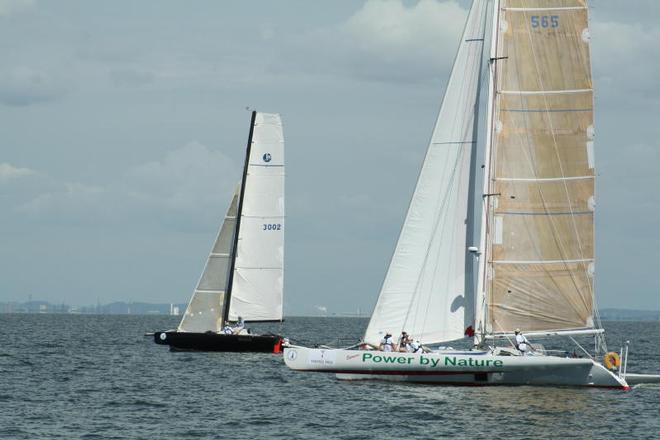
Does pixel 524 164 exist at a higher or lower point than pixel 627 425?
higher

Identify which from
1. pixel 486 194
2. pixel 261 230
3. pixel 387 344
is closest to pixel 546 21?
pixel 486 194

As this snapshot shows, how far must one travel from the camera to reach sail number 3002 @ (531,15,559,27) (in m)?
40.5

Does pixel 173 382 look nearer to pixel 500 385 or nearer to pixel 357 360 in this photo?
pixel 357 360

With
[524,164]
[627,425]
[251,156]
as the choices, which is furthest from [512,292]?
[251,156]

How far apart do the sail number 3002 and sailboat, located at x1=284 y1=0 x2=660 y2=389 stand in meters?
0.04

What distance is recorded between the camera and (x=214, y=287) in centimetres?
6247

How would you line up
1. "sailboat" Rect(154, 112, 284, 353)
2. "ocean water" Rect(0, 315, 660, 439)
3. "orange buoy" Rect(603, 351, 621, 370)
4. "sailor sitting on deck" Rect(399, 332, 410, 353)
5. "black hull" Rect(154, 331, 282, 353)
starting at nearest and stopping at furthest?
"ocean water" Rect(0, 315, 660, 439), "sailor sitting on deck" Rect(399, 332, 410, 353), "orange buoy" Rect(603, 351, 621, 370), "black hull" Rect(154, 331, 282, 353), "sailboat" Rect(154, 112, 284, 353)

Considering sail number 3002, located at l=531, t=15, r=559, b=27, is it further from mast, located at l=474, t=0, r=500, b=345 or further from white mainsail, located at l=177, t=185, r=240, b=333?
white mainsail, located at l=177, t=185, r=240, b=333

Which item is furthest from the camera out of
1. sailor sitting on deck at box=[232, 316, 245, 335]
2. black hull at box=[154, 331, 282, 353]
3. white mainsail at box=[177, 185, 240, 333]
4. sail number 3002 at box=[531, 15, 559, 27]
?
white mainsail at box=[177, 185, 240, 333]

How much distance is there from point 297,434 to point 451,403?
23.0ft

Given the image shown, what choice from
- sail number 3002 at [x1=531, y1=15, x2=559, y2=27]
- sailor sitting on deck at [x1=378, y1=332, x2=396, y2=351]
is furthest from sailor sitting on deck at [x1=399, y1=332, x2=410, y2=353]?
sail number 3002 at [x1=531, y1=15, x2=559, y2=27]

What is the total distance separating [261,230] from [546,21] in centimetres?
2486

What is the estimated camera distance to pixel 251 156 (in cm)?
6144

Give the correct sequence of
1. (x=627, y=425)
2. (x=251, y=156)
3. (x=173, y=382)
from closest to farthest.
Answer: (x=627, y=425), (x=173, y=382), (x=251, y=156)
